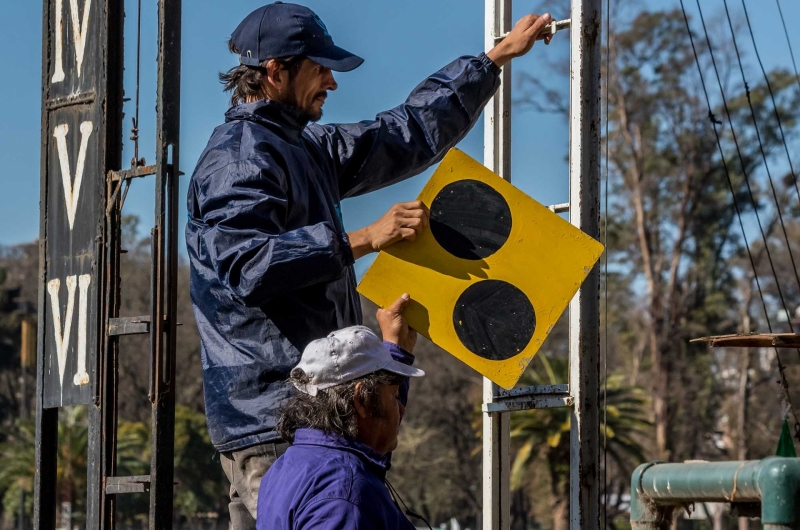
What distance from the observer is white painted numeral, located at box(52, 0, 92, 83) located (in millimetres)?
3576

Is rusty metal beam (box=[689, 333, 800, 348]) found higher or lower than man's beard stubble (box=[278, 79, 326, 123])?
lower

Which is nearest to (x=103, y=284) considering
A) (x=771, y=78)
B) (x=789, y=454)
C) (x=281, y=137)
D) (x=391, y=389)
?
(x=281, y=137)

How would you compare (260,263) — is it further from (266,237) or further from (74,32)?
(74,32)

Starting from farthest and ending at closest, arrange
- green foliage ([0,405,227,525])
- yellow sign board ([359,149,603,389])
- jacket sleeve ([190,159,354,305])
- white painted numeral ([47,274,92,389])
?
green foliage ([0,405,227,525]), white painted numeral ([47,274,92,389]), yellow sign board ([359,149,603,389]), jacket sleeve ([190,159,354,305])

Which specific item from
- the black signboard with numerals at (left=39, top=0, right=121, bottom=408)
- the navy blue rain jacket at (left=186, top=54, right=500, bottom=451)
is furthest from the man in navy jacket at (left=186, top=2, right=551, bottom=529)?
the black signboard with numerals at (left=39, top=0, right=121, bottom=408)

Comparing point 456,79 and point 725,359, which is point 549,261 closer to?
point 456,79

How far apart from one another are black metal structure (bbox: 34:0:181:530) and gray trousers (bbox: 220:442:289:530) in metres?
0.31

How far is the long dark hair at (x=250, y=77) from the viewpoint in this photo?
306 centimetres

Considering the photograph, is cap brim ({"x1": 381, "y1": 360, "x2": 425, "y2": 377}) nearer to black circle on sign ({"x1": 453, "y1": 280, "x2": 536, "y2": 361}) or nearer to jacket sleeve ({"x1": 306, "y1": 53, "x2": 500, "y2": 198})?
black circle on sign ({"x1": 453, "y1": 280, "x2": 536, "y2": 361})

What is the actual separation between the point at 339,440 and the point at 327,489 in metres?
0.13

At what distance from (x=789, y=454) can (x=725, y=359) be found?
31999mm

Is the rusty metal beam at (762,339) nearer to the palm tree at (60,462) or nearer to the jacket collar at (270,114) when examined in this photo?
the jacket collar at (270,114)

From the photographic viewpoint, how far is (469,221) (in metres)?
3.01

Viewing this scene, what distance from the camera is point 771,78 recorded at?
35.3 metres
